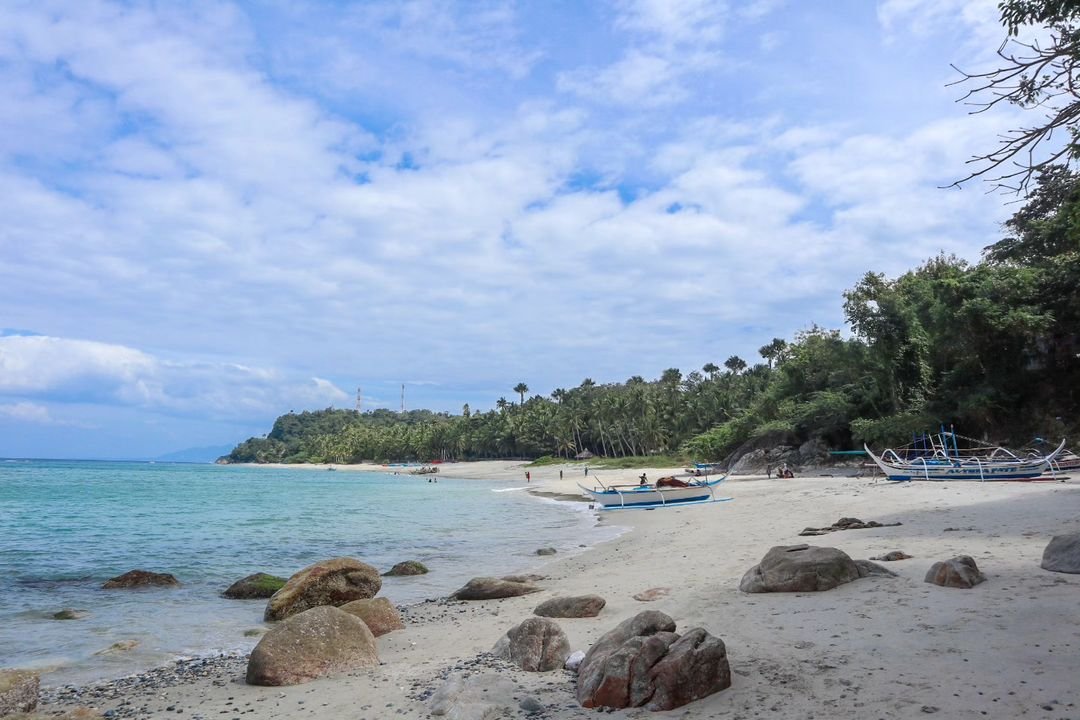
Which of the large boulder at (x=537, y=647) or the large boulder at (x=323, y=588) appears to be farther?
the large boulder at (x=323, y=588)

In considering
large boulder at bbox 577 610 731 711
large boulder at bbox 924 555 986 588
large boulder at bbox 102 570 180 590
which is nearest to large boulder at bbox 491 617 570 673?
large boulder at bbox 577 610 731 711

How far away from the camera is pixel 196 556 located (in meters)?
20.1

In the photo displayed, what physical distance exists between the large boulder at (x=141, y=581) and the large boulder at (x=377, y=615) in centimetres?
773

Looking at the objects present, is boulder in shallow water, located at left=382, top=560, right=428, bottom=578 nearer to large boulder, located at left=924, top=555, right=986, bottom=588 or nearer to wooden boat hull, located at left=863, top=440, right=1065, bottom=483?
large boulder, located at left=924, top=555, right=986, bottom=588

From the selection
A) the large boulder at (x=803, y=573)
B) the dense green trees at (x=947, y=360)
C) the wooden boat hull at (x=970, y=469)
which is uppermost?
the dense green trees at (x=947, y=360)

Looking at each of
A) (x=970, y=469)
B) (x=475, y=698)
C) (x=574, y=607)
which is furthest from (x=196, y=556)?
(x=970, y=469)

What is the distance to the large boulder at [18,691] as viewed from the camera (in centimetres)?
703

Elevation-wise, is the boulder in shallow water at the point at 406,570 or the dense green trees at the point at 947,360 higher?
the dense green trees at the point at 947,360

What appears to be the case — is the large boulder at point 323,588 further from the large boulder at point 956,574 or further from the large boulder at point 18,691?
the large boulder at point 956,574

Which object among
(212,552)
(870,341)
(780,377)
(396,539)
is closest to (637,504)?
(396,539)

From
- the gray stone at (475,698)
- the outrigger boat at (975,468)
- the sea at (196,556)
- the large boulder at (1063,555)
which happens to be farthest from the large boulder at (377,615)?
the outrigger boat at (975,468)

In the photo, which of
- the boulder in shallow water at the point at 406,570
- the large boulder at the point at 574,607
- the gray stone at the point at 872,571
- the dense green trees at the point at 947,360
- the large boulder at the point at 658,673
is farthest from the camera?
the dense green trees at the point at 947,360

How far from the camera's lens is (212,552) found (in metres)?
20.9

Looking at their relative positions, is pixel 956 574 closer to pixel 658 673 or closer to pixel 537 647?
pixel 658 673
